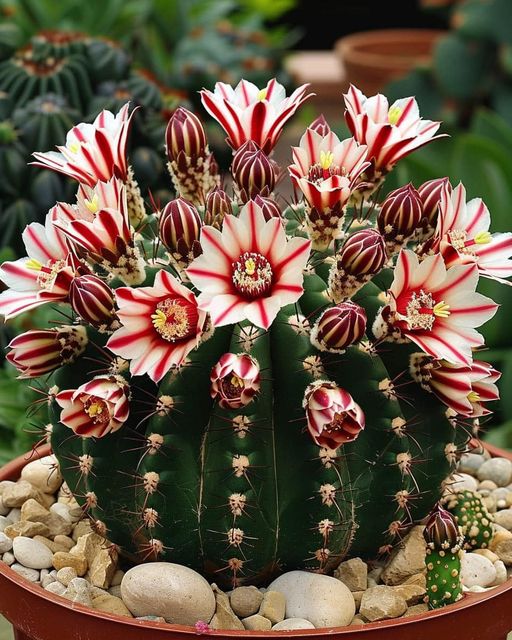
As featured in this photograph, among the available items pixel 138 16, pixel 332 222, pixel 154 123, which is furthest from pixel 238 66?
pixel 332 222

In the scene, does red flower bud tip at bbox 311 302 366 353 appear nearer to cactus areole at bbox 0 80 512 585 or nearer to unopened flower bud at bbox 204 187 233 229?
cactus areole at bbox 0 80 512 585

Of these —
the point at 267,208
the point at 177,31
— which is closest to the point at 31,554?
the point at 267,208

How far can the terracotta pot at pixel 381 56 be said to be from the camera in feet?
15.6

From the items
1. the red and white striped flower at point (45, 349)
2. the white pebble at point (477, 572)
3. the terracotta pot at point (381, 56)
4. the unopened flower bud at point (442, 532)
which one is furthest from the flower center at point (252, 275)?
the terracotta pot at point (381, 56)

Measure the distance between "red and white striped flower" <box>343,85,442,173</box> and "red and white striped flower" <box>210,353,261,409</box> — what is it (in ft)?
1.05

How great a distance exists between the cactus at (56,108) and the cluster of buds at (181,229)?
4.70 feet

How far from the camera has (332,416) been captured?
108cm

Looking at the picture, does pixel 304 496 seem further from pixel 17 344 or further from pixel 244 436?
pixel 17 344

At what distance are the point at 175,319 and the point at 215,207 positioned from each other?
17 centimetres

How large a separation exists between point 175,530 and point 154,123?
1.79m

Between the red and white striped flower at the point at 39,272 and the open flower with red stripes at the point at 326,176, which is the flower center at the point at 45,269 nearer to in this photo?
the red and white striped flower at the point at 39,272

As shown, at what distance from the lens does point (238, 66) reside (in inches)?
184

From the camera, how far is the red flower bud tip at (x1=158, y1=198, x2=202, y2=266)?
1.14 meters

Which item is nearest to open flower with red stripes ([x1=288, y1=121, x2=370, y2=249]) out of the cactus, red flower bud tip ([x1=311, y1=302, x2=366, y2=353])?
red flower bud tip ([x1=311, y1=302, x2=366, y2=353])
